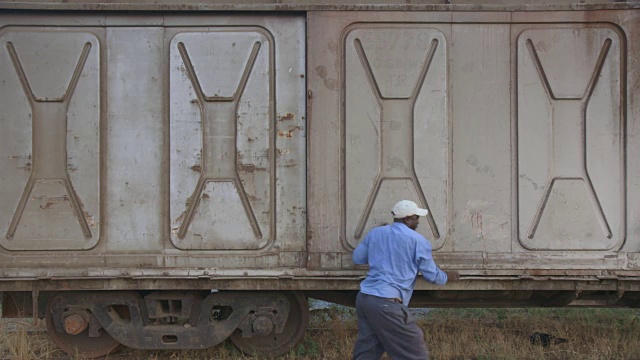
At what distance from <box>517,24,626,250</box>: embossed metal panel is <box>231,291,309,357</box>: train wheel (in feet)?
7.31

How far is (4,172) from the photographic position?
435 cm

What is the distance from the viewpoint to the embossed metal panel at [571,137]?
14.2ft

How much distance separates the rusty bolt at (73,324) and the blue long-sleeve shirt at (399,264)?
2664 millimetres

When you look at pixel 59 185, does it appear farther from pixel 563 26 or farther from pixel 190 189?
pixel 563 26

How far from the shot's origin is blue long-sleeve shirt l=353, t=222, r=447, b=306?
3.72 m

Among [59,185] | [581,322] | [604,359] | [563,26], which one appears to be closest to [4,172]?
[59,185]

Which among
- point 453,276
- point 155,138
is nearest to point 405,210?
point 453,276

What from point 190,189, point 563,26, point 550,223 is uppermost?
point 563,26

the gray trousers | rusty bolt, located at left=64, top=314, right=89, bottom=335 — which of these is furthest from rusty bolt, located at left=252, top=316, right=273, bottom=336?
rusty bolt, located at left=64, top=314, right=89, bottom=335

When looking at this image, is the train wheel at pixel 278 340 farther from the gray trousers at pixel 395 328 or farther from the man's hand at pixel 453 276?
the man's hand at pixel 453 276

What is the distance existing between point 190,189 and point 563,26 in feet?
11.8

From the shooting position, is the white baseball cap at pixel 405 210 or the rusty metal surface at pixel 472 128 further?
the rusty metal surface at pixel 472 128

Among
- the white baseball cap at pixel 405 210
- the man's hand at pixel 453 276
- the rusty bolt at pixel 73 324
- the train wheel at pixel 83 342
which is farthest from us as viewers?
the train wheel at pixel 83 342

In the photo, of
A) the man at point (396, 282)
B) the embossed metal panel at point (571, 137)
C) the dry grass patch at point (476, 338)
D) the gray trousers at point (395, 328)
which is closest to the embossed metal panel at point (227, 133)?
the man at point (396, 282)
